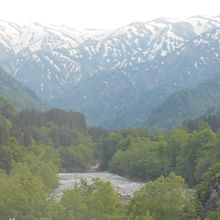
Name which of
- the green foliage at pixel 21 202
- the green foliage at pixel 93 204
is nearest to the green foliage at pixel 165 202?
the green foliage at pixel 93 204

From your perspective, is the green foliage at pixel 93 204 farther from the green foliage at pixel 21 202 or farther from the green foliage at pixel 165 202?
the green foliage at pixel 21 202

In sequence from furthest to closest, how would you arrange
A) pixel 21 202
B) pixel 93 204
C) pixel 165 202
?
pixel 21 202 < pixel 93 204 < pixel 165 202

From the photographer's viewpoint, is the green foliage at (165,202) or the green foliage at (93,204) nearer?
the green foliage at (165,202)

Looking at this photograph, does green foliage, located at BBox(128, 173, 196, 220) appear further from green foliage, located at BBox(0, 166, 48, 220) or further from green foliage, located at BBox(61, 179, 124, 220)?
green foliage, located at BBox(0, 166, 48, 220)

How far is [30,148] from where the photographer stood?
641ft

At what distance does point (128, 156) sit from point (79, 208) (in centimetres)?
10139

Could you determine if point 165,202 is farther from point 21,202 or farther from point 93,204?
point 21,202

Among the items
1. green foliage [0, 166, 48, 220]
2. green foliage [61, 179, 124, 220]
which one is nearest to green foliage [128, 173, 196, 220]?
green foliage [61, 179, 124, 220]

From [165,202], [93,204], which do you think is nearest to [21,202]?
[93,204]

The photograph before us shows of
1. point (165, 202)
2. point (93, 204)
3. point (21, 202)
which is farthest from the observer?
point (21, 202)

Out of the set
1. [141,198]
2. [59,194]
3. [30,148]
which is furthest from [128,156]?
[141,198]

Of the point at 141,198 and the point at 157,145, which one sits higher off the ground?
the point at 157,145

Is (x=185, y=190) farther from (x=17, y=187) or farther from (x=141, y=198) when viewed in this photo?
(x=17, y=187)

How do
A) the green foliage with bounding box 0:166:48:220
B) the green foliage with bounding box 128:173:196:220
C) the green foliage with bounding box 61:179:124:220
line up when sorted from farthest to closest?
the green foliage with bounding box 0:166:48:220 → the green foliage with bounding box 61:179:124:220 → the green foliage with bounding box 128:173:196:220
